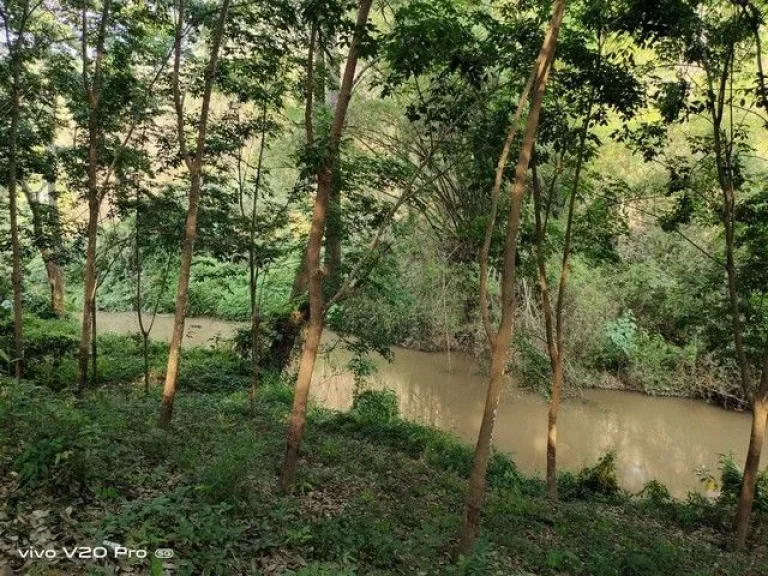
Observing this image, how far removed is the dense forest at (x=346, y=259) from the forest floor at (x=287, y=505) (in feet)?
0.10

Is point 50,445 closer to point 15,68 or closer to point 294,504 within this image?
point 294,504

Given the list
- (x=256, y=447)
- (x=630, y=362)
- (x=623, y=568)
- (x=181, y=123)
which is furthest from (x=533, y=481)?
(x=630, y=362)

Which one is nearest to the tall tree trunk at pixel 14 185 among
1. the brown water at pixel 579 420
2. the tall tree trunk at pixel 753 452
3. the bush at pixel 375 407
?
the brown water at pixel 579 420

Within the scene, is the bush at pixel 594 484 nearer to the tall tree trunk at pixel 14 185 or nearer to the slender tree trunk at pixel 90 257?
the slender tree trunk at pixel 90 257

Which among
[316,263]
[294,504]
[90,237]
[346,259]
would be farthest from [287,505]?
[346,259]

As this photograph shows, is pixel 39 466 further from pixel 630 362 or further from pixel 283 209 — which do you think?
pixel 630 362

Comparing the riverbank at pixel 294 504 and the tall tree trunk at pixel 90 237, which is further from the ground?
the tall tree trunk at pixel 90 237

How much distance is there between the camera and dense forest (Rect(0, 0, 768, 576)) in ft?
13.2

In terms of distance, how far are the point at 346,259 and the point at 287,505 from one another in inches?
222

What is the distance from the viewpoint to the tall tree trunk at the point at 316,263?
5.07 metres

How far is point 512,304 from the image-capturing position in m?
4.66

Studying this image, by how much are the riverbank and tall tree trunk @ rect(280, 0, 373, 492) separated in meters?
0.50

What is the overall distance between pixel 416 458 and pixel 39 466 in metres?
6.08

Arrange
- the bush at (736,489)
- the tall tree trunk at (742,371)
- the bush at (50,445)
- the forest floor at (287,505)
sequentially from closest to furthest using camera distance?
1. the forest floor at (287,505)
2. the bush at (50,445)
3. the tall tree trunk at (742,371)
4. the bush at (736,489)
